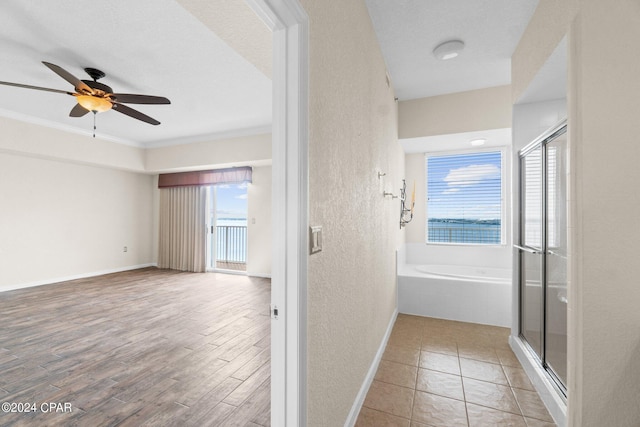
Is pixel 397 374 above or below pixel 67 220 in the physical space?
below

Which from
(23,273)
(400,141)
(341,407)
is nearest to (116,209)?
(23,273)

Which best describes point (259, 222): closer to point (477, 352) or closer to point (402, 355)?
point (402, 355)

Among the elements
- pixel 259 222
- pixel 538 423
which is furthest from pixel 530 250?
pixel 259 222

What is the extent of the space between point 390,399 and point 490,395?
693 millimetres

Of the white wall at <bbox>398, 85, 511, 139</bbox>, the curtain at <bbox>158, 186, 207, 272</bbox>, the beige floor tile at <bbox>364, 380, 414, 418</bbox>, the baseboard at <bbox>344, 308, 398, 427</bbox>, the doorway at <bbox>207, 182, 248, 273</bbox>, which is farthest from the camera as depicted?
the doorway at <bbox>207, 182, 248, 273</bbox>

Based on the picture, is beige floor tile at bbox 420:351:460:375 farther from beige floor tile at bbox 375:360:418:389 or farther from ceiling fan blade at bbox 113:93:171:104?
ceiling fan blade at bbox 113:93:171:104

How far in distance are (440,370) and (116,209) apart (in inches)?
259

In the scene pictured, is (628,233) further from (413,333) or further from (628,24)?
(413,333)

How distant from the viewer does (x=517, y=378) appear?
2119mm

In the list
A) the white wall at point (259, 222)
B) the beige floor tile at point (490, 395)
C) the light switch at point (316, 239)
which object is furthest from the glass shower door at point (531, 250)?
the white wall at point (259, 222)

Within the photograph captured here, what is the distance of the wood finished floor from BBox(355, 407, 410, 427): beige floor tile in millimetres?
564

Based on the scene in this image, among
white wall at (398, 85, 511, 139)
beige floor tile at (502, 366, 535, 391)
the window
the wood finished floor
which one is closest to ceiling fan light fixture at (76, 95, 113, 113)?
the wood finished floor

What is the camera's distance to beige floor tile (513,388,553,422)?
1.73m

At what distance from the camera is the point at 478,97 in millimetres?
3297
